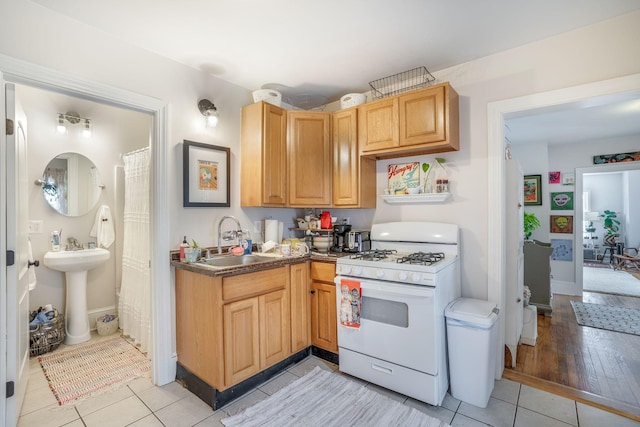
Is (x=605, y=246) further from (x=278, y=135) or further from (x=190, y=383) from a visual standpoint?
(x=190, y=383)

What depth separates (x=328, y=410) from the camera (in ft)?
6.52

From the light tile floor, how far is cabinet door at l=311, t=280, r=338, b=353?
→ 1.70ft

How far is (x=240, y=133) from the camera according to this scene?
287cm

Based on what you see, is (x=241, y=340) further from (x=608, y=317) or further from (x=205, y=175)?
(x=608, y=317)

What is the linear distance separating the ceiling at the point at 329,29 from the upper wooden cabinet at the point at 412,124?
32cm

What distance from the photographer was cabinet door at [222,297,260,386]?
2.04m

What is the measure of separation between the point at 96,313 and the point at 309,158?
2991mm

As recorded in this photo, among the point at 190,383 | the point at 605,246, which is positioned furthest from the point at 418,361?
the point at 605,246

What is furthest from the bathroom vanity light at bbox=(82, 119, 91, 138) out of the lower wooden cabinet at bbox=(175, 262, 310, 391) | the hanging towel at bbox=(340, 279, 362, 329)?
the hanging towel at bbox=(340, 279, 362, 329)

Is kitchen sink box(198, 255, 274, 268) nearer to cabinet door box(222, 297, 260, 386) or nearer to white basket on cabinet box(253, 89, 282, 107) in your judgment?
cabinet door box(222, 297, 260, 386)

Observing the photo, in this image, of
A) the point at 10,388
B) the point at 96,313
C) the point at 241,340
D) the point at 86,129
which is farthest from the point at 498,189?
the point at 96,313

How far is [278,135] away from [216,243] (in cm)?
116

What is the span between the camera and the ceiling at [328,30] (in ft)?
5.94

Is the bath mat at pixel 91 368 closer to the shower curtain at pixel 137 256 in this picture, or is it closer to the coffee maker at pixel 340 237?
the shower curtain at pixel 137 256
